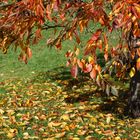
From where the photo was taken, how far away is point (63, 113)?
27.2ft

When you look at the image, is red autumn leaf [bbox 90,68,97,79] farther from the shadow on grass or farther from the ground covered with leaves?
the shadow on grass

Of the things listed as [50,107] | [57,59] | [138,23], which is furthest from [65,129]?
[57,59]

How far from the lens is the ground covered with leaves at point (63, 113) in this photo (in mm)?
7152

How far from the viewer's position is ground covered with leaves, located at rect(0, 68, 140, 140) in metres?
7.15

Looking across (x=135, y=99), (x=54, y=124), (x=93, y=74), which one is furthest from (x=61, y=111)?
(x=93, y=74)

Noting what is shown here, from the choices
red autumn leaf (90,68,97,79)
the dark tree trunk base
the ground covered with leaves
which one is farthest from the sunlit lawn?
red autumn leaf (90,68,97,79)

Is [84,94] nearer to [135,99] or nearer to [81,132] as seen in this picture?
[135,99]

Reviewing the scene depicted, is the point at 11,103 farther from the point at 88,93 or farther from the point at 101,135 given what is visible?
the point at 101,135

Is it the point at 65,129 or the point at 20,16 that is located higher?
the point at 20,16

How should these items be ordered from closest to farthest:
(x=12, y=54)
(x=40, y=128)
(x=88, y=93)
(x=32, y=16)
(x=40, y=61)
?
(x=32, y=16), (x=40, y=128), (x=88, y=93), (x=40, y=61), (x=12, y=54)

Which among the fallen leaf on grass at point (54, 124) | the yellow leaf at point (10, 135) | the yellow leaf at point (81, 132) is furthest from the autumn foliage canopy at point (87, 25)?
the fallen leaf on grass at point (54, 124)

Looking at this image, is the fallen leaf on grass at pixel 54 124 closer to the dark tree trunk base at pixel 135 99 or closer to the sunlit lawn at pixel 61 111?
the sunlit lawn at pixel 61 111

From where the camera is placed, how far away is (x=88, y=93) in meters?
10.1

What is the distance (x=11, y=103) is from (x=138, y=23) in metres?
6.42
